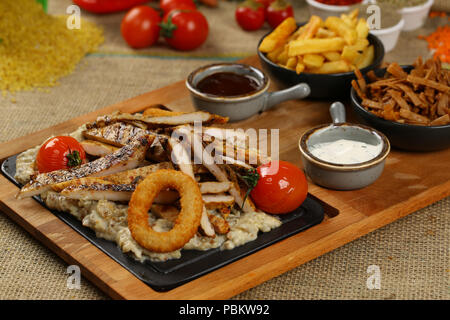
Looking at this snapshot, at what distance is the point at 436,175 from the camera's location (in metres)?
4.04

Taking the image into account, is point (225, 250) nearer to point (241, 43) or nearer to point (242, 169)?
point (242, 169)

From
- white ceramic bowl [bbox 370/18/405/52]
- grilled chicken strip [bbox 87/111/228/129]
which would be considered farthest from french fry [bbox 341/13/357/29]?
grilled chicken strip [bbox 87/111/228/129]

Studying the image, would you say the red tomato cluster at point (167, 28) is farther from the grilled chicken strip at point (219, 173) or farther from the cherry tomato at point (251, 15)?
the grilled chicken strip at point (219, 173)

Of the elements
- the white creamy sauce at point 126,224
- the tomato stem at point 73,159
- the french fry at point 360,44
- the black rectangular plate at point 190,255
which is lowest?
the black rectangular plate at point 190,255

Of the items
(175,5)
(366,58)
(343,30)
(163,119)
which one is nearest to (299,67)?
(343,30)

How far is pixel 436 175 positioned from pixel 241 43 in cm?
280

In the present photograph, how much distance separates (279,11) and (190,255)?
3.75 meters

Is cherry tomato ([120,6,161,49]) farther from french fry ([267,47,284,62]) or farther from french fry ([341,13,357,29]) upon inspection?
french fry ([341,13,357,29])

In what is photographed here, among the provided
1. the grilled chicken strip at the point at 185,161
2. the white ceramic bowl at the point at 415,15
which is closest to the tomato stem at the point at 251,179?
the grilled chicken strip at the point at 185,161

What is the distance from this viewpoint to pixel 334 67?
4707 mm

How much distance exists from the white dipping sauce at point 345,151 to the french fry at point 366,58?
41.6 inches

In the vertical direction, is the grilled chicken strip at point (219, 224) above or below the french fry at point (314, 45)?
below

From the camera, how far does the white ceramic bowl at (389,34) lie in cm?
577

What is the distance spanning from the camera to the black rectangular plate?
3.15 metres
